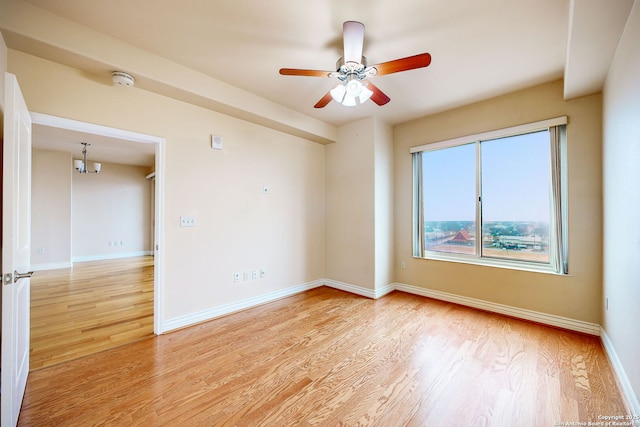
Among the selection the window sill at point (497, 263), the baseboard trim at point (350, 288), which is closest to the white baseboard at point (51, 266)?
the baseboard trim at point (350, 288)

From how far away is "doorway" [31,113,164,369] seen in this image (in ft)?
8.01

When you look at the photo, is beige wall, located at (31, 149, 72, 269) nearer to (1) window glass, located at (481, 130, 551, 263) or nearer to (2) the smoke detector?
(2) the smoke detector

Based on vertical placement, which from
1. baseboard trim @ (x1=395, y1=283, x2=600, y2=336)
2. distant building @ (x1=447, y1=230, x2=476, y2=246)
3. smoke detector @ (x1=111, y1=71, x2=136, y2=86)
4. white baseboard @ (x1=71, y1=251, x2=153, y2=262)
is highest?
smoke detector @ (x1=111, y1=71, x2=136, y2=86)

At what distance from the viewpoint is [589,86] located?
2.51 m

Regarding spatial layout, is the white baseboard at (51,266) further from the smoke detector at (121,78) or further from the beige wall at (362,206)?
the beige wall at (362,206)

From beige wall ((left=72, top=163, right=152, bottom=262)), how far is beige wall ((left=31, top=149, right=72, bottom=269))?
309 millimetres

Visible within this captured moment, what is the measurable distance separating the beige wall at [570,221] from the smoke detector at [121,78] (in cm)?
371

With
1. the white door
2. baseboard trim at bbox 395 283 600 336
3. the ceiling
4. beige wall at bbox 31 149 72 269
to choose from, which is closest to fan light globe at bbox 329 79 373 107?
the ceiling

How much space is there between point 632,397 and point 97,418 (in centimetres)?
340

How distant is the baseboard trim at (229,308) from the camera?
2779mm

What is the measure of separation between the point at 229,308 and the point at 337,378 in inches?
71.6

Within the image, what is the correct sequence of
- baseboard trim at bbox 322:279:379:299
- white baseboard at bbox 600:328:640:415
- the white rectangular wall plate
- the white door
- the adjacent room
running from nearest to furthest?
1. the white door
2. white baseboard at bbox 600:328:640:415
3. the adjacent room
4. the white rectangular wall plate
5. baseboard trim at bbox 322:279:379:299

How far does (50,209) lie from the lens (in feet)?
18.6

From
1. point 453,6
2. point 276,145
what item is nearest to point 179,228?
point 276,145
